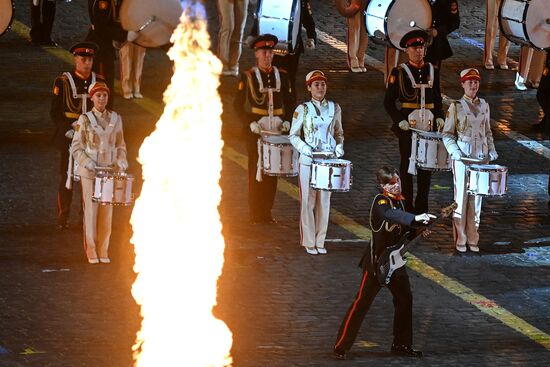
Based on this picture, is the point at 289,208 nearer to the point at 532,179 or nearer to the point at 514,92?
the point at 532,179

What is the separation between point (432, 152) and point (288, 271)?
2727mm

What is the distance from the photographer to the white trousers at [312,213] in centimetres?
2150

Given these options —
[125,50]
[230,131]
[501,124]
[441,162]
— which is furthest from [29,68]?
[441,162]

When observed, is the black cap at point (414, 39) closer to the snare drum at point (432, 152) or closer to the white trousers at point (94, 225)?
the snare drum at point (432, 152)

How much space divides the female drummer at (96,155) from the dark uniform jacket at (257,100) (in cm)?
234

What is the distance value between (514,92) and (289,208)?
7958mm

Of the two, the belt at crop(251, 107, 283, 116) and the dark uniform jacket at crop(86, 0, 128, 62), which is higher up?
the dark uniform jacket at crop(86, 0, 128, 62)

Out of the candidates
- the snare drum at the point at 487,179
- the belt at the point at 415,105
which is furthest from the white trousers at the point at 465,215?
the belt at the point at 415,105

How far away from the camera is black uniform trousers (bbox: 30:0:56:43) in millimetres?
31172

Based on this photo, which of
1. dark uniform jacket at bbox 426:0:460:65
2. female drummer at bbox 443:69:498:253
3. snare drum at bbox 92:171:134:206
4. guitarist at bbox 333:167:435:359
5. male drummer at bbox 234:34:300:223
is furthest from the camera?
dark uniform jacket at bbox 426:0:460:65

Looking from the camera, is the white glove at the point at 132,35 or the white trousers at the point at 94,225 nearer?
the white trousers at the point at 94,225

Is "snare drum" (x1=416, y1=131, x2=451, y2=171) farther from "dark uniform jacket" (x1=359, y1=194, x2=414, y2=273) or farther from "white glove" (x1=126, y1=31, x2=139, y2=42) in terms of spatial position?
"white glove" (x1=126, y1=31, x2=139, y2=42)

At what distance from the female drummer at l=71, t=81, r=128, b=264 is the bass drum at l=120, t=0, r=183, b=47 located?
4.52 metres

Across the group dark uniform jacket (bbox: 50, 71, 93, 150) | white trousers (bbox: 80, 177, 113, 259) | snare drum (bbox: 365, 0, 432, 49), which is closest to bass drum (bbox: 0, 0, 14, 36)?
dark uniform jacket (bbox: 50, 71, 93, 150)
